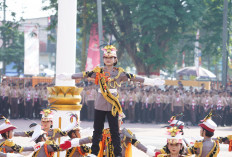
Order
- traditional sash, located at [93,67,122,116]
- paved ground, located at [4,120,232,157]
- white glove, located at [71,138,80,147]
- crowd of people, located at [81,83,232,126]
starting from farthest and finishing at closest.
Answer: crowd of people, located at [81,83,232,126] → paved ground, located at [4,120,232,157] → traditional sash, located at [93,67,122,116] → white glove, located at [71,138,80,147]

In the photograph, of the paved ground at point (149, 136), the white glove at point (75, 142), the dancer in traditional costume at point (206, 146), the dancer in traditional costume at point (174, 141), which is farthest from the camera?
the paved ground at point (149, 136)

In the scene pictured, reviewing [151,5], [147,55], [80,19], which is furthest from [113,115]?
[80,19]

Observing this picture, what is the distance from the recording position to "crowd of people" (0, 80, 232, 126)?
2423cm

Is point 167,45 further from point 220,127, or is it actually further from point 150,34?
point 220,127

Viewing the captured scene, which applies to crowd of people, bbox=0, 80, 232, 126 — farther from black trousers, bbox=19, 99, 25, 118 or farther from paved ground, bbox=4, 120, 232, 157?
paved ground, bbox=4, 120, 232, 157

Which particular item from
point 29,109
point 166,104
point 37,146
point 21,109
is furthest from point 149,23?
point 37,146

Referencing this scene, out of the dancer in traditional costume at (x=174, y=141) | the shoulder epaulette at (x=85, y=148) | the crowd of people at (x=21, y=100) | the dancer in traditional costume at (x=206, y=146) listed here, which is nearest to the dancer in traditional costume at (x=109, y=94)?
the shoulder epaulette at (x=85, y=148)

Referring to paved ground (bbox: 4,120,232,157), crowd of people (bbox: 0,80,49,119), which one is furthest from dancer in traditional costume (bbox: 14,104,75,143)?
crowd of people (bbox: 0,80,49,119)

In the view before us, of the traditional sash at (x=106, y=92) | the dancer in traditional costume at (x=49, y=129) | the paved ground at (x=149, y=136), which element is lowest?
the paved ground at (x=149, y=136)

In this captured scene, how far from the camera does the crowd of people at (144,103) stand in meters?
24.2

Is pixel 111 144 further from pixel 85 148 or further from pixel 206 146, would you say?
pixel 206 146

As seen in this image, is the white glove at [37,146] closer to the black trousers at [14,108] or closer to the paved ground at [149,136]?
the paved ground at [149,136]

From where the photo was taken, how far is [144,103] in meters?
24.7

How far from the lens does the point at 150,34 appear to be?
3069 cm
